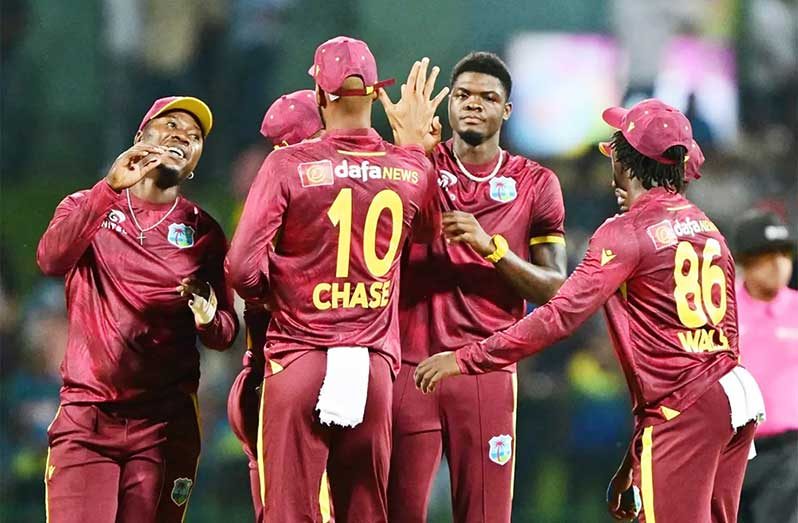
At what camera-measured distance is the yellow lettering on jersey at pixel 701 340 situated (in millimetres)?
4570

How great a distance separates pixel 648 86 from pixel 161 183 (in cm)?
724

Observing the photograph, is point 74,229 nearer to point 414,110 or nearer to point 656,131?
point 414,110

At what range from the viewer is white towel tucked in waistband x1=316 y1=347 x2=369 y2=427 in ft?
14.1

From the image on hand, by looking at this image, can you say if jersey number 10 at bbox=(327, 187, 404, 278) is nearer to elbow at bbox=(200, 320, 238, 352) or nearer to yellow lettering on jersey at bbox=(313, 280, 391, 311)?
yellow lettering on jersey at bbox=(313, 280, 391, 311)

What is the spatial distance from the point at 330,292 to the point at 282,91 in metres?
6.99

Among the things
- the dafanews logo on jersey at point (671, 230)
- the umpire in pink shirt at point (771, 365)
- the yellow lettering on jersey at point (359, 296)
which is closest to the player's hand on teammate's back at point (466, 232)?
the yellow lettering on jersey at point (359, 296)

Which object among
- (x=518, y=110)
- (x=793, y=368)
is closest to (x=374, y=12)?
(x=518, y=110)

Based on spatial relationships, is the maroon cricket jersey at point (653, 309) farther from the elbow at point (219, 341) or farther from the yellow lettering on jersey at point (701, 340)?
the elbow at point (219, 341)

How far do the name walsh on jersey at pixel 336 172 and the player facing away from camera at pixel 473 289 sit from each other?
422 mm

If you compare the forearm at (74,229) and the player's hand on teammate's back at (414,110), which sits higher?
the player's hand on teammate's back at (414,110)

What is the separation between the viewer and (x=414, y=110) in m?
4.78

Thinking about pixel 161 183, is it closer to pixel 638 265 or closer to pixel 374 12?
pixel 638 265

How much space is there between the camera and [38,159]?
437 inches

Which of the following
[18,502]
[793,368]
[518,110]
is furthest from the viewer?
[518,110]
